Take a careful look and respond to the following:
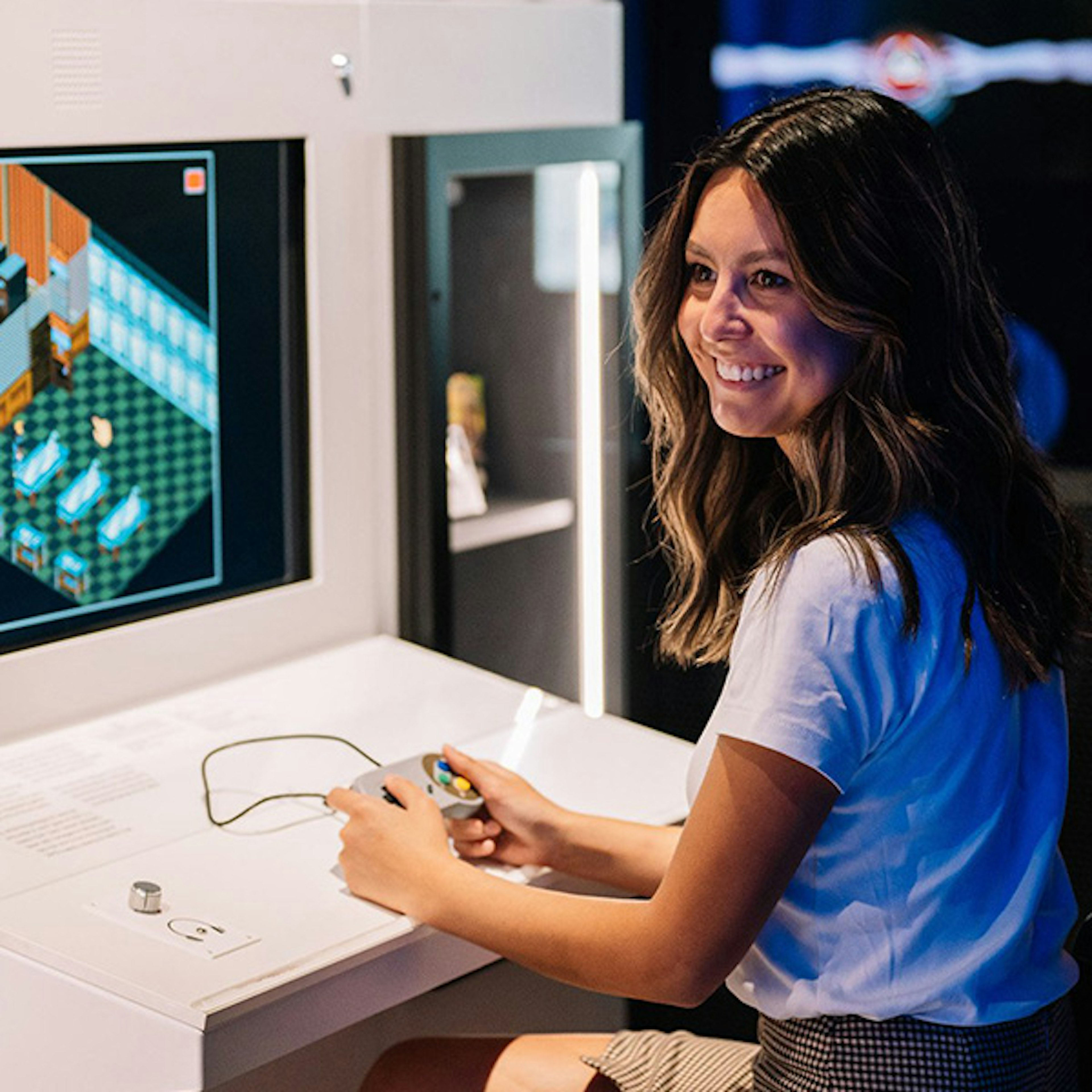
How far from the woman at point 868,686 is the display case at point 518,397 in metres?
0.74

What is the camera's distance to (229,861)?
5.09ft

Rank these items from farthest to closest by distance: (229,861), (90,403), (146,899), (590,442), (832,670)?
(590,442) → (90,403) → (229,861) → (146,899) → (832,670)

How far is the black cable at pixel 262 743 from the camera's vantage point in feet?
5.42

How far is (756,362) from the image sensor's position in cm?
133

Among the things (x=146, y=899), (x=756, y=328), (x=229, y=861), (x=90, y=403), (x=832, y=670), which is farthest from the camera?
(x=90, y=403)

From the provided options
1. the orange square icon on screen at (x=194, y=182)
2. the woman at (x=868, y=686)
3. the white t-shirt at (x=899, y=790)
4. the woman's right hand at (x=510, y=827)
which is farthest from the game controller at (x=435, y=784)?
the orange square icon on screen at (x=194, y=182)

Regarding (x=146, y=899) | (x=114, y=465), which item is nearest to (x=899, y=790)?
(x=146, y=899)

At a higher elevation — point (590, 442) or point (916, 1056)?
point (590, 442)

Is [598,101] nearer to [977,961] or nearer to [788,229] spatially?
[788,229]

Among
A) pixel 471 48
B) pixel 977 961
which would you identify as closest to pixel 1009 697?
pixel 977 961

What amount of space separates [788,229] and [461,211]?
1.12m

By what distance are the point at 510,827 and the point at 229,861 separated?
25 cm

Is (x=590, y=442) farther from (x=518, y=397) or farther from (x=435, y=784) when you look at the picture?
(x=435, y=784)

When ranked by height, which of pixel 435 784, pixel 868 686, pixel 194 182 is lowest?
pixel 435 784
